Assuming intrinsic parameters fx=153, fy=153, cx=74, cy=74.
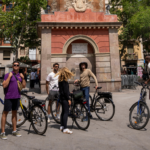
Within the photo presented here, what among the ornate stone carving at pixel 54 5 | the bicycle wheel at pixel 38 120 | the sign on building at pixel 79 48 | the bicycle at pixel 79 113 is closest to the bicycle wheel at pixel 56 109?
the bicycle at pixel 79 113

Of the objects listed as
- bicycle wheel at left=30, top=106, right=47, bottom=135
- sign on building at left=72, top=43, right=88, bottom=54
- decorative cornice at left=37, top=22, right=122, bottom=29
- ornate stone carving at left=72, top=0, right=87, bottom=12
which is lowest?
bicycle wheel at left=30, top=106, right=47, bottom=135

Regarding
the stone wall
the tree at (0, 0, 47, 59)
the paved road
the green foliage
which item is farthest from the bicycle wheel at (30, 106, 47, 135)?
the tree at (0, 0, 47, 59)

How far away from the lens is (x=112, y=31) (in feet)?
40.0

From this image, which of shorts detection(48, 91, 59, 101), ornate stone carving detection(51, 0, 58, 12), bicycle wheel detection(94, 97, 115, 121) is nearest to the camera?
bicycle wheel detection(94, 97, 115, 121)

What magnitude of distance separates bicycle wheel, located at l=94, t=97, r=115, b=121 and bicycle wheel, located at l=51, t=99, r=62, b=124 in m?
1.24

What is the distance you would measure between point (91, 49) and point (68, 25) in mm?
2656

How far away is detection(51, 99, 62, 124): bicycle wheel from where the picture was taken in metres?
4.89

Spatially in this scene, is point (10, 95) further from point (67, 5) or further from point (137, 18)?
point (137, 18)

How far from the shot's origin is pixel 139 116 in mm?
4172

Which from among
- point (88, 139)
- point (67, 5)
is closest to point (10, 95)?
point (88, 139)

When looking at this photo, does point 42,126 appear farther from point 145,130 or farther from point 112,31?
point 112,31

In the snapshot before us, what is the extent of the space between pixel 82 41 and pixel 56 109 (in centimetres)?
856

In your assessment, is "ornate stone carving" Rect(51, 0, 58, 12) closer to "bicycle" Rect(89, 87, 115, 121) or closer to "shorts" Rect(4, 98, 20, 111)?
"bicycle" Rect(89, 87, 115, 121)

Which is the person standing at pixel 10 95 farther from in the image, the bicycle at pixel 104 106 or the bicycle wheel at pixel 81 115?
the bicycle at pixel 104 106
